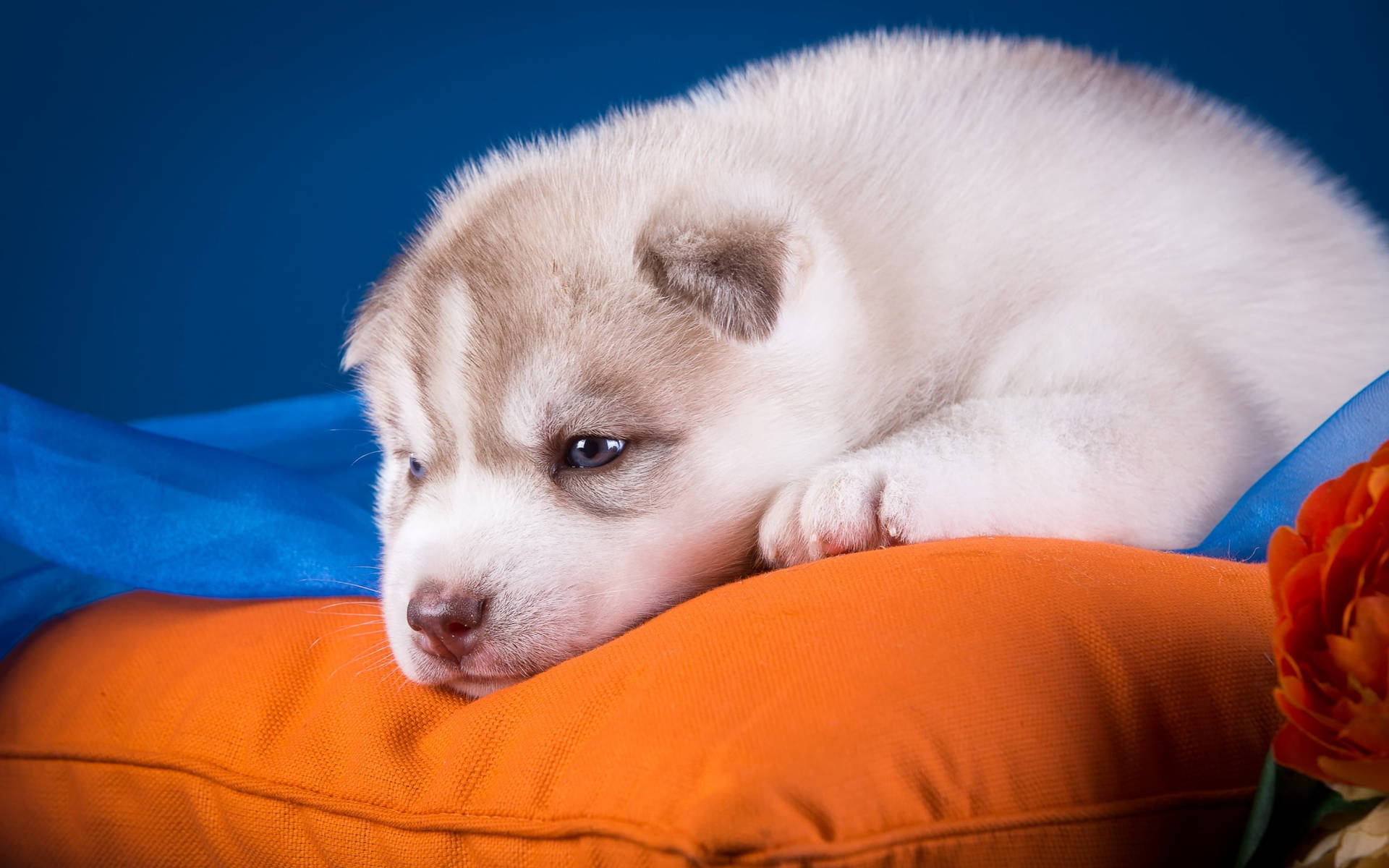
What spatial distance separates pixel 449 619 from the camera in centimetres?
136

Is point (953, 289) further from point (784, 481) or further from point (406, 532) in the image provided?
point (406, 532)

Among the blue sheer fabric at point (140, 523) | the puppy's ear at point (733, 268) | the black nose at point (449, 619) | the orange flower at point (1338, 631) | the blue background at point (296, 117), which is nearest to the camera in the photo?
the orange flower at point (1338, 631)

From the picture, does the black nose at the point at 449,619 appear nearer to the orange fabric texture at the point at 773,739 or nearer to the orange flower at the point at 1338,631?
the orange fabric texture at the point at 773,739

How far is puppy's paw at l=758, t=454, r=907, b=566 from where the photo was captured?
1.43 m

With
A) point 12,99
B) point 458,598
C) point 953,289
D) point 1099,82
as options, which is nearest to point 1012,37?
point 1099,82

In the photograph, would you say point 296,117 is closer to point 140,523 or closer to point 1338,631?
point 140,523

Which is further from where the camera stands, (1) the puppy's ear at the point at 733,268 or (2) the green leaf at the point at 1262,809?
(1) the puppy's ear at the point at 733,268

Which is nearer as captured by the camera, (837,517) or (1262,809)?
(1262,809)

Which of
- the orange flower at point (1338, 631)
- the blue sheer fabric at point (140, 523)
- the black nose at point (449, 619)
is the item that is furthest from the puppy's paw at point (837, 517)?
the blue sheer fabric at point (140, 523)

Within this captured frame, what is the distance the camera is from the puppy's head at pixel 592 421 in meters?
1.41

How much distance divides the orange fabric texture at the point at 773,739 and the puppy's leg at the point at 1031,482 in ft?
0.44

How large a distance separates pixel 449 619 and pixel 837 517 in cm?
53

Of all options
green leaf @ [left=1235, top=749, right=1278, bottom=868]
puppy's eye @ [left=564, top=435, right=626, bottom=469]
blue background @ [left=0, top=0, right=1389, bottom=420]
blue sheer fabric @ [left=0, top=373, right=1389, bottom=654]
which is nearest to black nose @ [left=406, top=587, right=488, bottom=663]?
puppy's eye @ [left=564, top=435, right=626, bottom=469]

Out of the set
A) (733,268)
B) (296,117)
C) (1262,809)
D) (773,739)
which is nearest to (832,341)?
(733,268)
